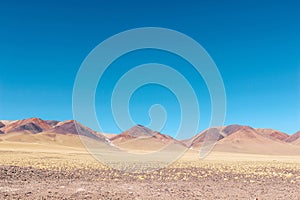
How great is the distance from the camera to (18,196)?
12945 millimetres

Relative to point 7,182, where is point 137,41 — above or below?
above

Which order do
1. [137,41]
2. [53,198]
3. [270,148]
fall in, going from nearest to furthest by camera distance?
[53,198] < [137,41] < [270,148]

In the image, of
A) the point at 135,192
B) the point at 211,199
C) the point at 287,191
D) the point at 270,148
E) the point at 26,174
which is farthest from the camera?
the point at 270,148

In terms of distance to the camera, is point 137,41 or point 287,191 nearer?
point 287,191

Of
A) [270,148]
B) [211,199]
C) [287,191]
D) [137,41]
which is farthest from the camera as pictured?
[270,148]

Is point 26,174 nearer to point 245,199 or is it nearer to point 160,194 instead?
point 160,194

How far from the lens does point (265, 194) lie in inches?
599

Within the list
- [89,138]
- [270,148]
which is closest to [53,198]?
[89,138]

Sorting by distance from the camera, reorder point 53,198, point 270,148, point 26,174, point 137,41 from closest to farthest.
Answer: point 53,198 → point 26,174 → point 137,41 → point 270,148

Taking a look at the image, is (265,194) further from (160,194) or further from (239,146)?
(239,146)

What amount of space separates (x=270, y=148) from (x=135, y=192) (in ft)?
614

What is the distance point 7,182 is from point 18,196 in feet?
15.0

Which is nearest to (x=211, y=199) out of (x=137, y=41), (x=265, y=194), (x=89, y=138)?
(x=265, y=194)

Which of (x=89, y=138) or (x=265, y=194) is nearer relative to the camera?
(x=265, y=194)
